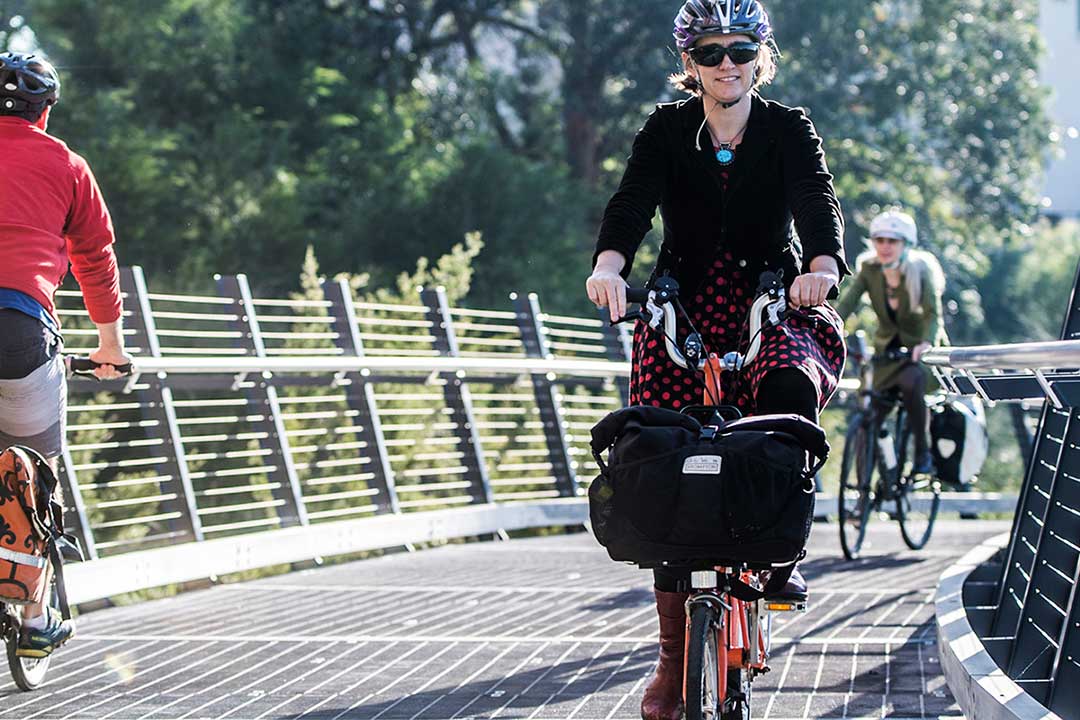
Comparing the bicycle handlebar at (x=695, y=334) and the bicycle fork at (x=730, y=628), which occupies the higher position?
the bicycle handlebar at (x=695, y=334)

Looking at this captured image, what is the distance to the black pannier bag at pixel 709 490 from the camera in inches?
180

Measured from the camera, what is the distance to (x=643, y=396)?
5.44 metres

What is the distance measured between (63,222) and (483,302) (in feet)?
83.7

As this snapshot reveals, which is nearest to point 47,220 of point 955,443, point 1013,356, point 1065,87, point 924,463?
point 1013,356

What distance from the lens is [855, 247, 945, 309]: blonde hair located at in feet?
39.5

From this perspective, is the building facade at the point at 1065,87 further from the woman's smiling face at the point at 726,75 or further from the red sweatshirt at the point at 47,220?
the woman's smiling face at the point at 726,75

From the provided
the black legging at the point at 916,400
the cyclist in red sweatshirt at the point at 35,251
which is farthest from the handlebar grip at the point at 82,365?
the black legging at the point at 916,400

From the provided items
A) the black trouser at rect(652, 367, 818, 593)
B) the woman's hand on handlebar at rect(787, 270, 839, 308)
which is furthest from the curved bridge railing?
the woman's hand on handlebar at rect(787, 270, 839, 308)

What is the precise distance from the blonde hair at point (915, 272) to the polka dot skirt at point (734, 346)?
671 centimetres

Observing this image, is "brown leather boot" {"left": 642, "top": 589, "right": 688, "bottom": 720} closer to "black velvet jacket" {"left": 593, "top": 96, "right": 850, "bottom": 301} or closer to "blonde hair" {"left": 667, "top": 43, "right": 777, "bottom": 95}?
"black velvet jacket" {"left": 593, "top": 96, "right": 850, "bottom": 301}

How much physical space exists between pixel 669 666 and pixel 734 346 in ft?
2.85

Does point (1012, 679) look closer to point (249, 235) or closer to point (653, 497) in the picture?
point (653, 497)

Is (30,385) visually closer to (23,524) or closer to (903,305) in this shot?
(23,524)

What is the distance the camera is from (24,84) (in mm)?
6707
